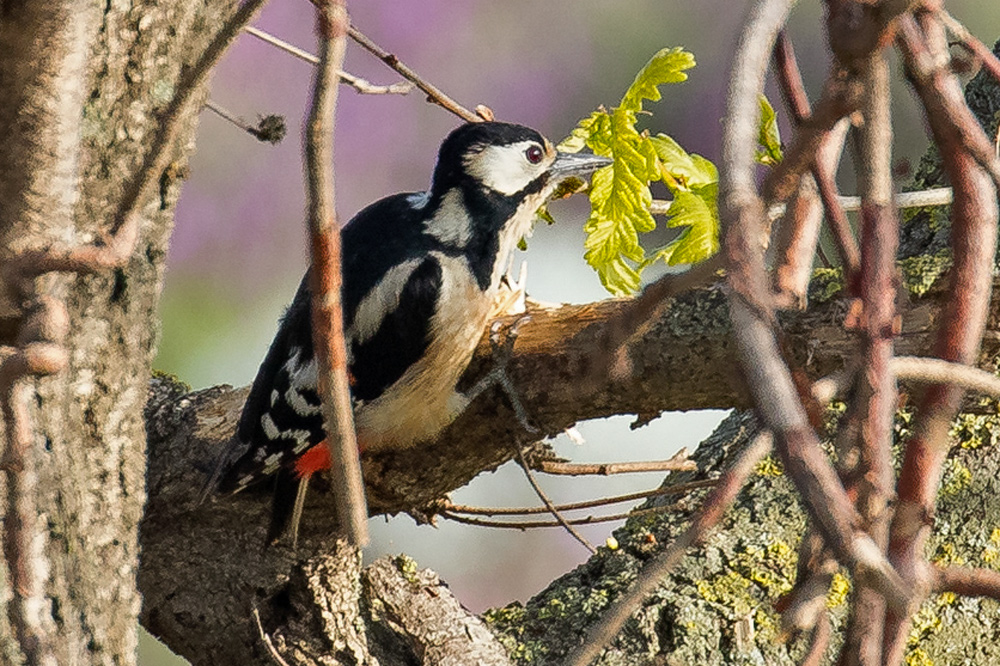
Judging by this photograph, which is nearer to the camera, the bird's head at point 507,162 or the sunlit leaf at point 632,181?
the sunlit leaf at point 632,181

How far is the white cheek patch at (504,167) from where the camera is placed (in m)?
2.69

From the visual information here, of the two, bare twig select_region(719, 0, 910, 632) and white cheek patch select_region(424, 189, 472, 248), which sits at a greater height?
white cheek patch select_region(424, 189, 472, 248)

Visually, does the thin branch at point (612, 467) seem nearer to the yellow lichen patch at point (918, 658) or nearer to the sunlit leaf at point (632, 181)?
the sunlit leaf at point (632, 181)

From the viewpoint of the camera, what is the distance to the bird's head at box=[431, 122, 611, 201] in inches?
105

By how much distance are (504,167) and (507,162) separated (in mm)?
13

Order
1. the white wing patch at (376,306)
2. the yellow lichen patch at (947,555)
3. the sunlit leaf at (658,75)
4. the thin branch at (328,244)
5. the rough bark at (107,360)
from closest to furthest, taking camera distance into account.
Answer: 1. the thin branch at (328,244)
2. the rough bark at (107,360)
3. the sunlit leaf at (658,75)
4. the yellow lichen patch at (947,555)
5. the white wing patch at (376,306)

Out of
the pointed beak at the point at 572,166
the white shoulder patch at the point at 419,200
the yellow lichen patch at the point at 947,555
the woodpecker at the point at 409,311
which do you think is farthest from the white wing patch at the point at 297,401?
the yellow lichen patch at the point at 947,555

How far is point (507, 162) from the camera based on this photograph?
270 centimetres

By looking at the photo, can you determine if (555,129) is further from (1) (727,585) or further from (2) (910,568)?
(2) (910,568)

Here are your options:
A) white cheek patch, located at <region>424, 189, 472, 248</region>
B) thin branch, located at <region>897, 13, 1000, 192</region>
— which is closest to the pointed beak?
white cheek patch, located at <region>424, 189, 472, 248</region>

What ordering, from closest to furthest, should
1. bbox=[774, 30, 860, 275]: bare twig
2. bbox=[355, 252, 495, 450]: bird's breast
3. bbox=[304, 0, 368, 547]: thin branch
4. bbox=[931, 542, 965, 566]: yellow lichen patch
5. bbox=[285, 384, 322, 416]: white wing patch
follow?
bbox=[304, 0, 368, 547]: thin branch, bbox=[774, 30, 860, 275]: bare twig, bbox=[931, 542, 965, 566]: yellow lichen patch, bbox=[355, 252, 495, 450]: bird's breast, bbox=[285, 384, 322, 416]: white wing patch

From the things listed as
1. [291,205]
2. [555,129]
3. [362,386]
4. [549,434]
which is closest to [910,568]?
[549,434]

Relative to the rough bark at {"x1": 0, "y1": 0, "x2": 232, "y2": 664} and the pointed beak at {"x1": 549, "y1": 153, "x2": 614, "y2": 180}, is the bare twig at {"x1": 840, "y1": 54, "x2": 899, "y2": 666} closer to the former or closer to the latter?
the rough bark at {"x1": 0, "y1": 0, "x2": 232, "y2": 664}

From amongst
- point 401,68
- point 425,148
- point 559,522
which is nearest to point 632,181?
point 401,68
